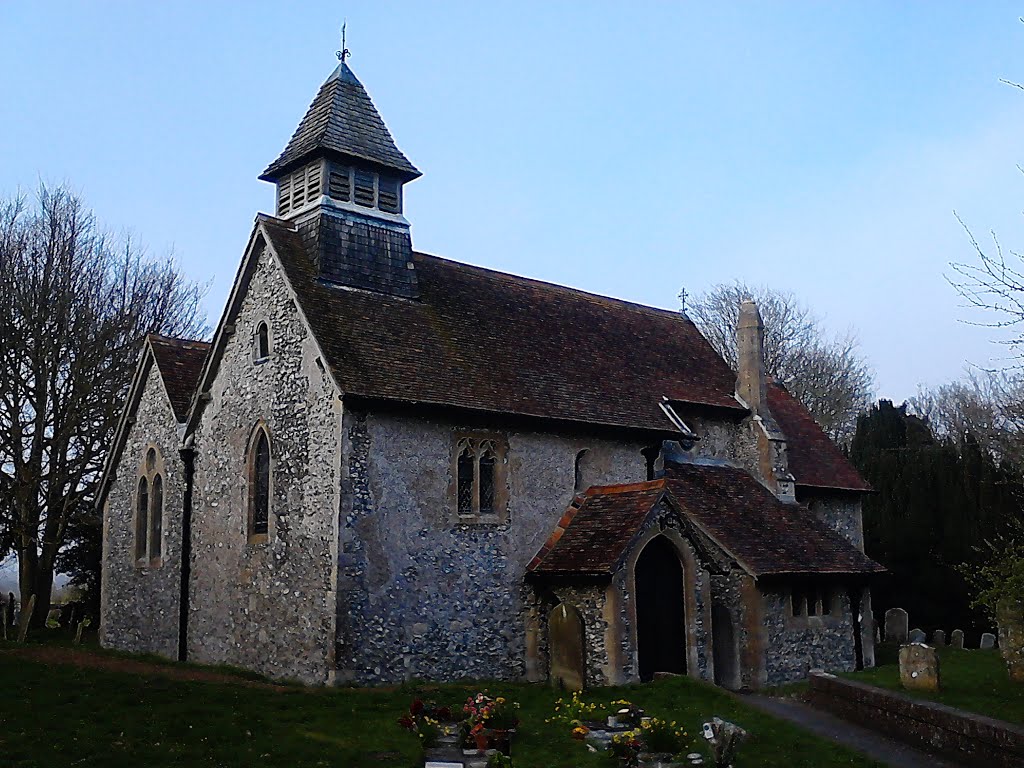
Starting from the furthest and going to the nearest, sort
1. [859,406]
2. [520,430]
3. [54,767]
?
[859,406], [520,430], [54,767]

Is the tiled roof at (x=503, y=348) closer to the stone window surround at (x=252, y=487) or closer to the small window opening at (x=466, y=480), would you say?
the small window opening at (x=466, y=480)

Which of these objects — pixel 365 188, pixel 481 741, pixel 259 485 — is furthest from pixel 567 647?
pixel 365 188

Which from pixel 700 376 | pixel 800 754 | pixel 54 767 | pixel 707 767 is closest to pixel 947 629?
pixel 700 376

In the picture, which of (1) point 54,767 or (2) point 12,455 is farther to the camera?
(2) point 12,455

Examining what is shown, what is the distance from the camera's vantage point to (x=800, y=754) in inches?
540

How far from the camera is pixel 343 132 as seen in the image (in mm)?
21922

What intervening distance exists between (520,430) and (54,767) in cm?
1130

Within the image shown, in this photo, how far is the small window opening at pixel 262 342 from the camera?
20812 mm

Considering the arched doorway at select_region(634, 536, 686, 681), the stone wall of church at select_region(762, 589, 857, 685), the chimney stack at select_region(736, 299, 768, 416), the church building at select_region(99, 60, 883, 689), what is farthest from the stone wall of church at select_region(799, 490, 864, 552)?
the arched doorway at select_region(634, 536, 686, 681)

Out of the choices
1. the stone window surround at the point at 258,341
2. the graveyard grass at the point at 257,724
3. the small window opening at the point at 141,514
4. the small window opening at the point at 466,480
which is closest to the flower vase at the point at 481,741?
the graveyard grass at the point at 257,724

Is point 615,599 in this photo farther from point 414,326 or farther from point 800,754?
point 414,326

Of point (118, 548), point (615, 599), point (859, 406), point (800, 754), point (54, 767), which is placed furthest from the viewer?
point (859, 406)

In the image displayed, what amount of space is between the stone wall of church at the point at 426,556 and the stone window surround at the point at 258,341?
3448mm

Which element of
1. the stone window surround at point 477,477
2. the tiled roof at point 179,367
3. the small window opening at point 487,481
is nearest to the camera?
the stone window surround at point 477,477
